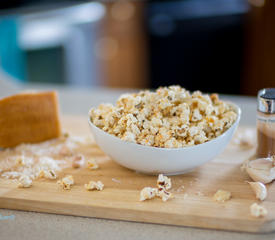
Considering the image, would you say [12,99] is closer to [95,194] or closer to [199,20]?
[95,194]

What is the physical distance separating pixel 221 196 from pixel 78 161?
0.45 m

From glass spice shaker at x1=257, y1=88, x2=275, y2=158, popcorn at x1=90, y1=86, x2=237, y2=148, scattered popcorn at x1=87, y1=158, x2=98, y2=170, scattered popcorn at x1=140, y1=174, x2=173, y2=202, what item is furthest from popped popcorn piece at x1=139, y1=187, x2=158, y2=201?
glass spice shaker at x1=257, y1=88, x2=275, y2=158

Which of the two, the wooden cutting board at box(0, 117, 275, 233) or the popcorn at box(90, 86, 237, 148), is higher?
the popcorn at box(90, 86, 237, 148)

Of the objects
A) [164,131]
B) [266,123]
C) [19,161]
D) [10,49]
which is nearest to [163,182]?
[164,131]

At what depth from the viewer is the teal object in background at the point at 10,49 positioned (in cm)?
268

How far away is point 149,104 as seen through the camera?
39.8 inches

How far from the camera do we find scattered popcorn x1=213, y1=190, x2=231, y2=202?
889mm

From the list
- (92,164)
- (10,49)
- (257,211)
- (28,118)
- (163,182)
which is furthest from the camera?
(10,49)

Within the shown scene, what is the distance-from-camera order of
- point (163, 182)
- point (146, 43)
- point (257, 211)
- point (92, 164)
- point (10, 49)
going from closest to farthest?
point (257, 211), point (163, 182), point (92, 164), point (10, 49), point (146, 43)

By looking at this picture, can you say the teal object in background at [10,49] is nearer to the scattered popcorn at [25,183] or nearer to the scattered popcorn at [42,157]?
the scattered popcorn at [42,157]

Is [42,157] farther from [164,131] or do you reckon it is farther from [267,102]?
[267,102]

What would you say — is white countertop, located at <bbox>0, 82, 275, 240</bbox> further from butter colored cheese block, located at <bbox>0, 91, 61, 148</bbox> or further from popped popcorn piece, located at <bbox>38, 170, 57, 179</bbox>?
butter colored cheese block, located at <bbox>0, 91, 61, 148</bbox>

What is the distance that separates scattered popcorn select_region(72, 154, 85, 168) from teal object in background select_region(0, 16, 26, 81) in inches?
69.0

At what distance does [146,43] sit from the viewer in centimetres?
330
